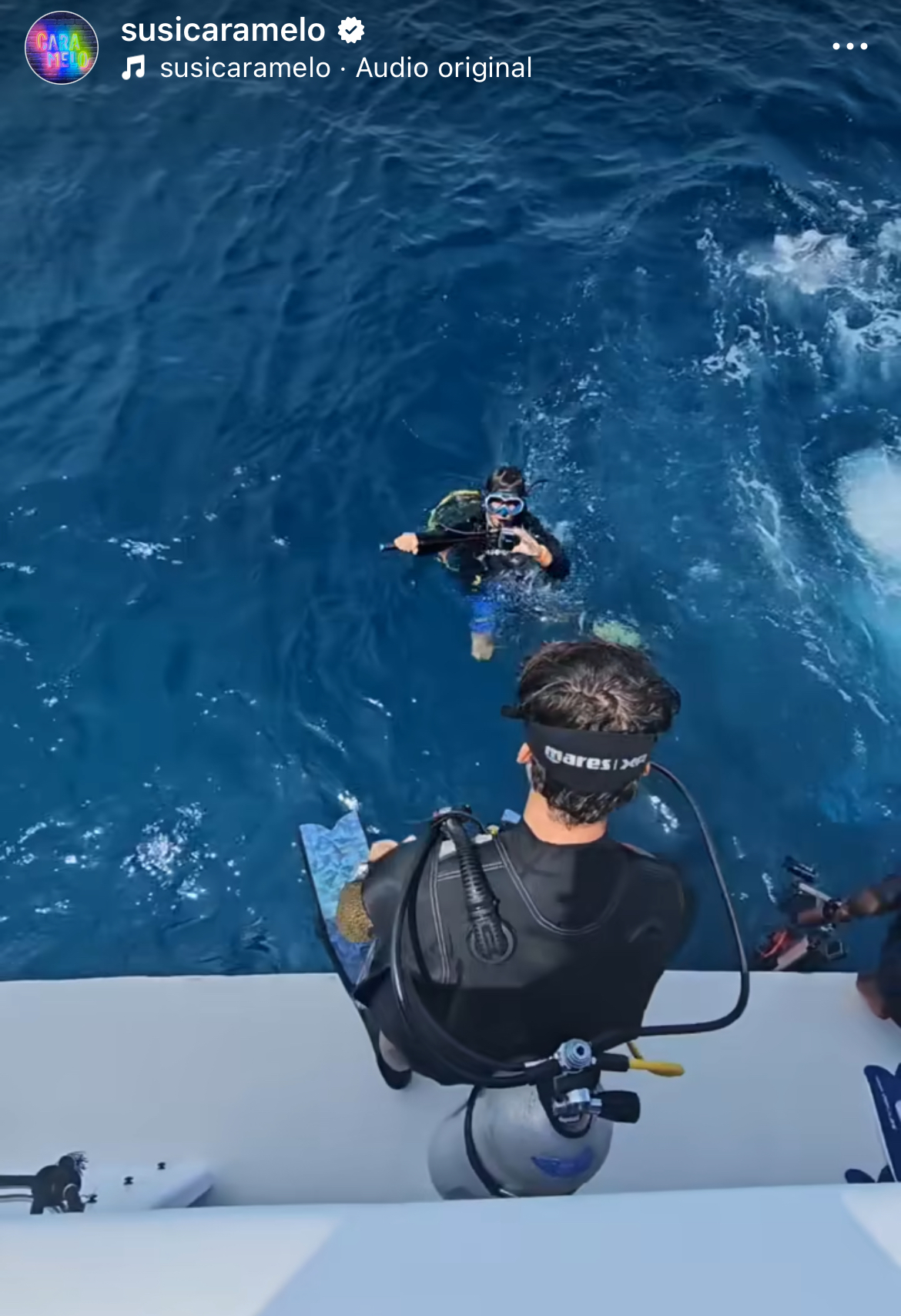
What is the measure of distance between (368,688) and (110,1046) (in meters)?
2.79

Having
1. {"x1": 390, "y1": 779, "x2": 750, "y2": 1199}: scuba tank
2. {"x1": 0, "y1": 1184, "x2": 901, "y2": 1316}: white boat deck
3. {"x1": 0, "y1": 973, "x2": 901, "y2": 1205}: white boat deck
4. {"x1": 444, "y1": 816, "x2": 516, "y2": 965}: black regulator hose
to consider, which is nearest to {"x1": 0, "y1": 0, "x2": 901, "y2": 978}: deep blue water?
{"x1": 0, "y1": 973, "x2": 901, "y2": 1205}: white boat deck

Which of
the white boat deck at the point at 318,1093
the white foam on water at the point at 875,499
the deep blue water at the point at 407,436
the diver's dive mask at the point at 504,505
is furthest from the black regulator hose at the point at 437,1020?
the white foam on water at the point at 875,499

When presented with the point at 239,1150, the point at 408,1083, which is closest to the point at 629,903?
the point at 408,1083

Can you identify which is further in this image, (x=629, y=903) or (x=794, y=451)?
(x=794, y=451)

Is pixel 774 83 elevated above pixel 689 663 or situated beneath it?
elevated above

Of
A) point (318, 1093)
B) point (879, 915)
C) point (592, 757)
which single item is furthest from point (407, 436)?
point (592, 757)

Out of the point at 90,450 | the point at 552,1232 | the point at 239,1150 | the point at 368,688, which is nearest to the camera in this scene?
the point at 552,1232

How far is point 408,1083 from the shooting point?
144 inches

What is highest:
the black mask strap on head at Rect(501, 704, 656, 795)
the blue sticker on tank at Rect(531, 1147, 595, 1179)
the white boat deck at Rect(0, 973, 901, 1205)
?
the black mask strap on head at Rect(501, 704, 656, 795)

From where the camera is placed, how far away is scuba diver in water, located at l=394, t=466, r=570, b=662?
5551mm

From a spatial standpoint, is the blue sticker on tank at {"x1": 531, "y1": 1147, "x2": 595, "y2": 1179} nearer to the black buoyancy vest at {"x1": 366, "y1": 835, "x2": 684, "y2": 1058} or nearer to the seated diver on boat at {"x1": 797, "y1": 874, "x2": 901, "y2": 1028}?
the black buoyancy vest at {"x1": 366, "y1": 835, "x2": 684, "y2": 1058}

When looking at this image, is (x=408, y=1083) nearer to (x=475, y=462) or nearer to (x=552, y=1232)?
(x=552, y=1232)

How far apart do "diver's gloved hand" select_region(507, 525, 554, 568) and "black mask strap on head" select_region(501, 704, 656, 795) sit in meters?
3.33

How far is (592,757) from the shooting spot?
7.62 feet
